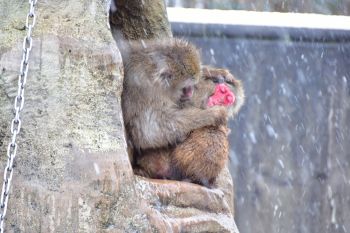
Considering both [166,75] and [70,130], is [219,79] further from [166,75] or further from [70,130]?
[70,130]

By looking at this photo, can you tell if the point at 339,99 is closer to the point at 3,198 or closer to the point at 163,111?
the point at 163,111

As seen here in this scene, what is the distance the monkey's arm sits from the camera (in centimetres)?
489

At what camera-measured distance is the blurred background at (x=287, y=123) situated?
7.62m

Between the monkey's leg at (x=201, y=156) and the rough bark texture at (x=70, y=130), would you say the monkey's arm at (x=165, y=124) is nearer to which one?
the monkey's leg at (x=201, y=156)

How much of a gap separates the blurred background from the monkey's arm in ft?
8.45

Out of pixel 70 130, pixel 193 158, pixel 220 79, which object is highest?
pixel 70 130

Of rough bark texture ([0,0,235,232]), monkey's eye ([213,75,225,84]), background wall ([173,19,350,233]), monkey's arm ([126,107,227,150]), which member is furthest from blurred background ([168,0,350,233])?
rough bark texture ([0,0,235,232])

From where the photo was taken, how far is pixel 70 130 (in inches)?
161

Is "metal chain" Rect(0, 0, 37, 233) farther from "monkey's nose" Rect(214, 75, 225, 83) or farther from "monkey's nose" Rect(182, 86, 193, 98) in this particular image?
"monkey's nose" Rect(214, 75, 225, 83)

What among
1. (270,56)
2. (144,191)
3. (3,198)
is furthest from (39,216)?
(270,56)

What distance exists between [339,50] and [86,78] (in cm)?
421

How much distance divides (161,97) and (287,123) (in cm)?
303

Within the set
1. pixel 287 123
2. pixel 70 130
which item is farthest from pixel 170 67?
pixel 287 123

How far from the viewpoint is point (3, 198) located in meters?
3.73
